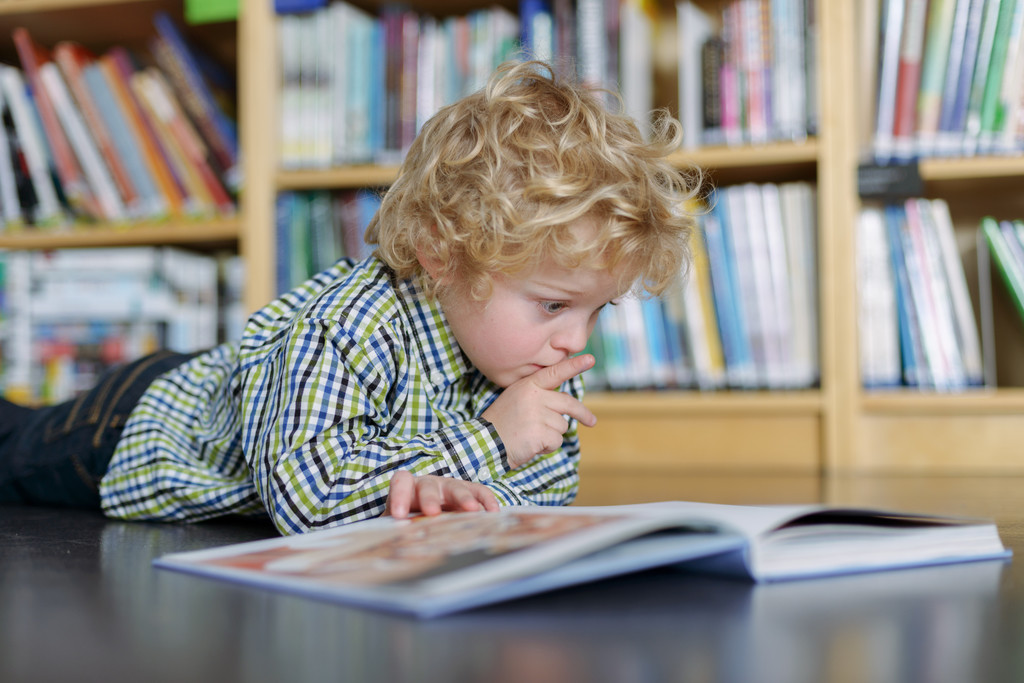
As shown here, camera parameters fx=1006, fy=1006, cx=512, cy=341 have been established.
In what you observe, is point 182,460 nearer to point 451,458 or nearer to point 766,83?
point 451,458

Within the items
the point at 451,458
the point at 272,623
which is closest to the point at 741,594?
the point at 272,623

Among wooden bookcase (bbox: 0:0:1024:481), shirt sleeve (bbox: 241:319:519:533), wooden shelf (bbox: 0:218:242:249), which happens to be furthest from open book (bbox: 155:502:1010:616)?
wooden shelf (bbox: 0:218:242:249)

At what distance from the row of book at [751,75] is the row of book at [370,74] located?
1.12 ft

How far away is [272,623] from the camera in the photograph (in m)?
0.46

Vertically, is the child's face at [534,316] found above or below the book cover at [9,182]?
below

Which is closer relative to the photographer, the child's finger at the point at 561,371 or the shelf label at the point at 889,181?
the child's finger at the point at 561,371

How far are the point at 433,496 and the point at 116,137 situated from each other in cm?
161

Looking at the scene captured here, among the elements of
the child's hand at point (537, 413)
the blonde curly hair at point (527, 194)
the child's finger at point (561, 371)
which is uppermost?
the blonde curly hair at point (527, 194)

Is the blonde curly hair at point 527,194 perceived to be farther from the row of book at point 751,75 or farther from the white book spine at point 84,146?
the white book spine at point 84,146

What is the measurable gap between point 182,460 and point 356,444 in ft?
1.02

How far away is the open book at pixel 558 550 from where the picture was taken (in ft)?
1.50

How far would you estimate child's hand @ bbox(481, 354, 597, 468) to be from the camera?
2.82ft

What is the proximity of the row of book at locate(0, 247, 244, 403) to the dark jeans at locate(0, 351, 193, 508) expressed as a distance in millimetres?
709

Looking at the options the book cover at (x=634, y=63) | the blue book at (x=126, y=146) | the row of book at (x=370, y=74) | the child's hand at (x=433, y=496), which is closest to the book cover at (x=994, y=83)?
the book cover at (x=634, y=63)
